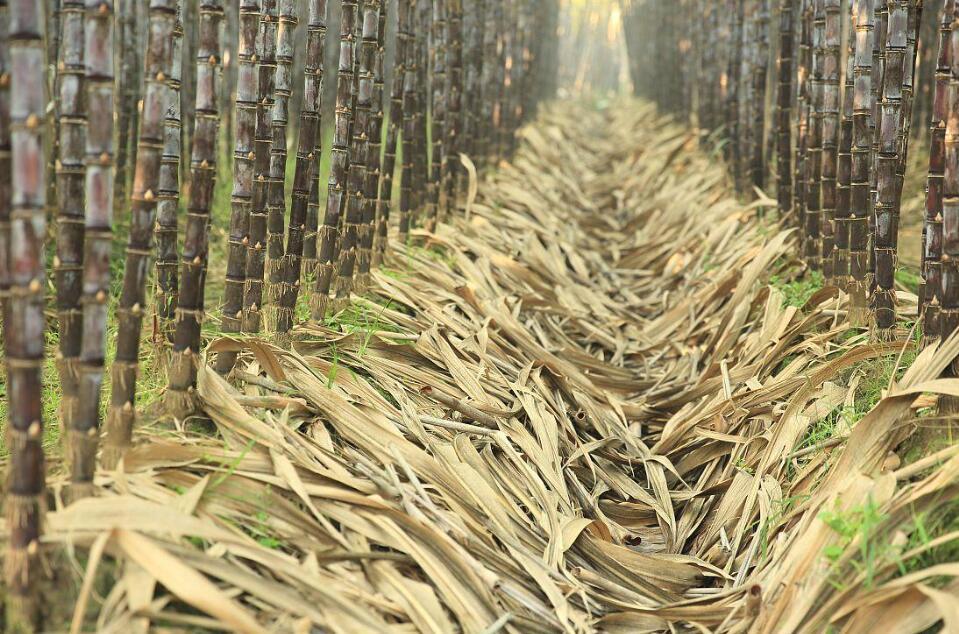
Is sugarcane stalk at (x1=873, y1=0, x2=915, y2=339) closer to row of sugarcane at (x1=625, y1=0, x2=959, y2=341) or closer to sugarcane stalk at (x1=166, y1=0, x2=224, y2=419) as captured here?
row of sugarcane at (x1=625, y1=0, x2=959, y2=341)


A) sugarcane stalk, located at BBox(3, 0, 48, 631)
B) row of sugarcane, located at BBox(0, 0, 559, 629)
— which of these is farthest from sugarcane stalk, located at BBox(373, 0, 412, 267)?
sugarcane stalk, located at BBox(3, 0, 48, 631)

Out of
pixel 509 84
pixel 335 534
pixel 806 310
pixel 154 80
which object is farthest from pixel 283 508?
pixel 509 84

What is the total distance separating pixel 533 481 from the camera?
2510mm

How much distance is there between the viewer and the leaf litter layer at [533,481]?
5.78ft

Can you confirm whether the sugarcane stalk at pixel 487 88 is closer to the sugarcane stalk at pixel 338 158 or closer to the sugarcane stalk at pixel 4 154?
the sugarcane stalk at pixel 338 158

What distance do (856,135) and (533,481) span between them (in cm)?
157

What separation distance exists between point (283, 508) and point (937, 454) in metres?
1.30

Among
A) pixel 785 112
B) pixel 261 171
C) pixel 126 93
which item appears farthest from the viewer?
pixel 785 112

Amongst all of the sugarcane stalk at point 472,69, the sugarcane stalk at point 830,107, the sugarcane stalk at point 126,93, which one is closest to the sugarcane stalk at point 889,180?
the sugarcane stalk at point 830,107

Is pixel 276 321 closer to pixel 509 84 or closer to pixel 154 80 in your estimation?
pixel 154 80

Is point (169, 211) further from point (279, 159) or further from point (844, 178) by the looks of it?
point (844, 178)

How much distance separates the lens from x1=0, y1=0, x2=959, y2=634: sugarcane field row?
174 centimetres

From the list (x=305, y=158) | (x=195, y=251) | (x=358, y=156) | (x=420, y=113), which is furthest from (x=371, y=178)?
(x=195, y=251)

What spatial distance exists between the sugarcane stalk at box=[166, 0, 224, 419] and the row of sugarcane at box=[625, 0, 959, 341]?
159 centimetres
